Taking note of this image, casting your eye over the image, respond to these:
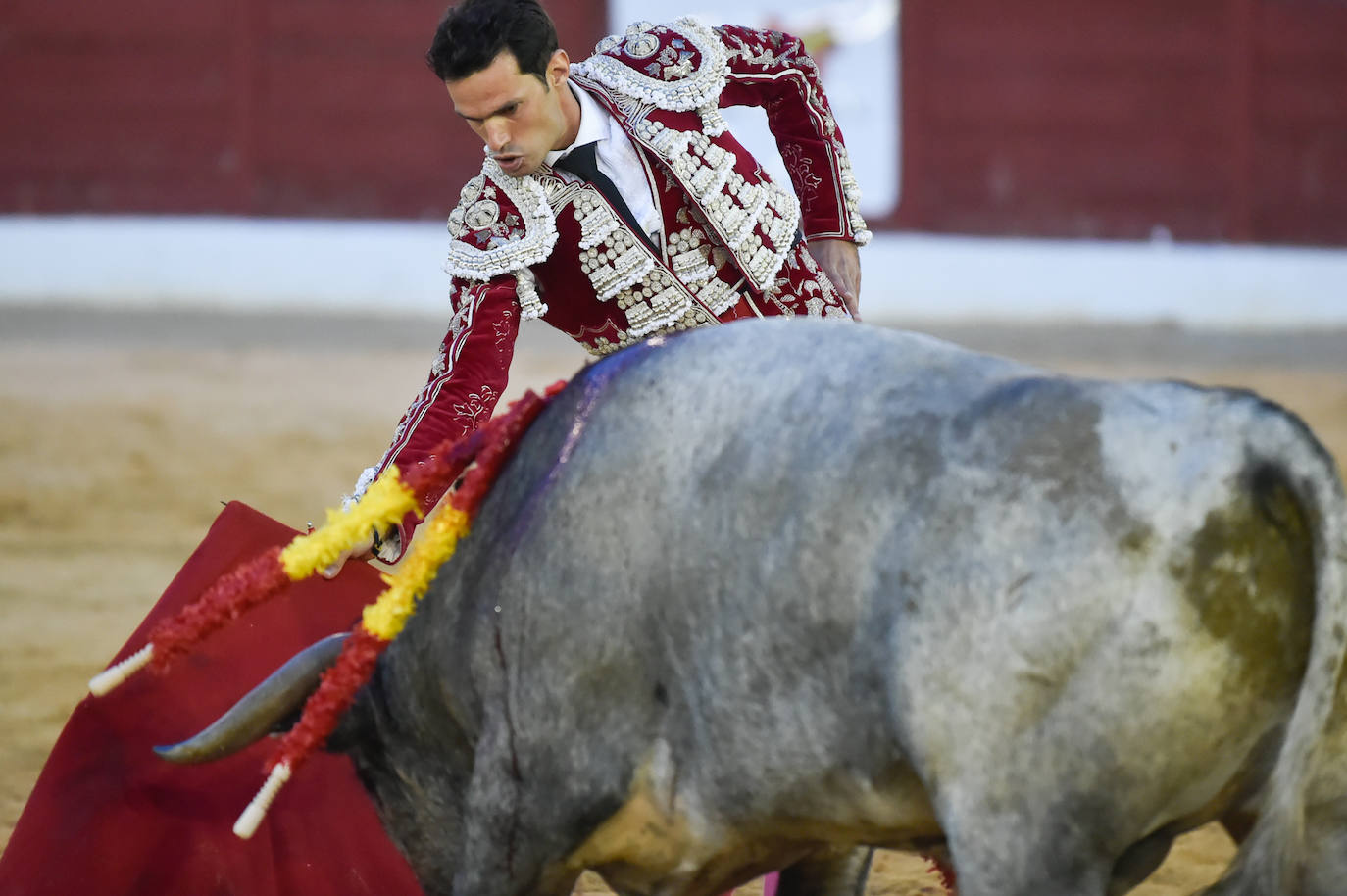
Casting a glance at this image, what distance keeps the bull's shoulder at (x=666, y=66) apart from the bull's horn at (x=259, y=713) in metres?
0.81

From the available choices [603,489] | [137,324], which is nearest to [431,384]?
[603,489]

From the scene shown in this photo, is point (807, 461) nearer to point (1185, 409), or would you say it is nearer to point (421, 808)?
point (1185, 409)

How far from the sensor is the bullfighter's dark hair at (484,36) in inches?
81.4

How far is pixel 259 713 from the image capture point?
6.85 feet

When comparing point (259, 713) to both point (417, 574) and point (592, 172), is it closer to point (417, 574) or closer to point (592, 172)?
point (417, 574)

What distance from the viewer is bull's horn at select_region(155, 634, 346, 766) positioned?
2.08 metres

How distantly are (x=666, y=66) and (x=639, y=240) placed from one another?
0.26 meters

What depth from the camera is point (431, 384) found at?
2229mm

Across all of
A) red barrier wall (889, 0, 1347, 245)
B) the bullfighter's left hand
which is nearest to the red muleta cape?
the bullfighter's left hand

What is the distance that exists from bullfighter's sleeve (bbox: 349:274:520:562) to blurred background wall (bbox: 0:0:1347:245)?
672cm

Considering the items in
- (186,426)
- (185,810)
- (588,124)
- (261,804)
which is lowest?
(186,426)

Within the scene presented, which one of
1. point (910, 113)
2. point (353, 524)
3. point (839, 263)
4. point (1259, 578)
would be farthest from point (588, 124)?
point (910, 113)

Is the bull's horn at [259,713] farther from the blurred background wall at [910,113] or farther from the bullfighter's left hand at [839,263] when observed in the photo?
the blurred background wall at [910,113]

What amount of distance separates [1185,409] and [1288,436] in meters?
0.08
